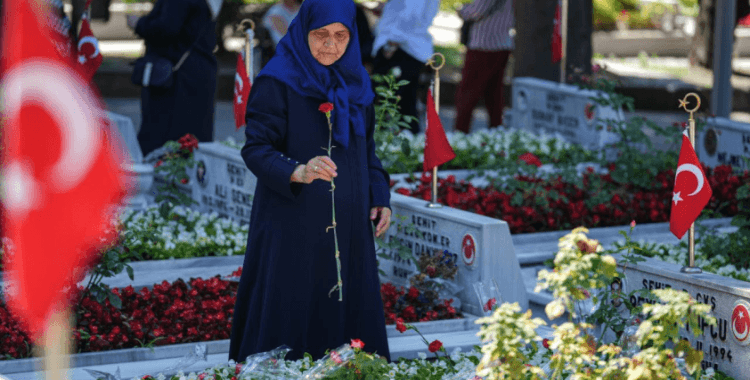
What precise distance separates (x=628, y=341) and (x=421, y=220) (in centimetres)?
214

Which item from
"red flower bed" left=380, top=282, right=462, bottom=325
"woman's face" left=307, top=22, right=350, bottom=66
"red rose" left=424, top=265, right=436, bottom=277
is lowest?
"red flower bed" left=380, top=282, right=462, bottom=325

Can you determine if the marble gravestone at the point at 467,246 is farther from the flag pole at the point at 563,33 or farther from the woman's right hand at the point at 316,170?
the flag pole at the point at 563,33

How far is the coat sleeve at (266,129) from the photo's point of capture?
4539 mm

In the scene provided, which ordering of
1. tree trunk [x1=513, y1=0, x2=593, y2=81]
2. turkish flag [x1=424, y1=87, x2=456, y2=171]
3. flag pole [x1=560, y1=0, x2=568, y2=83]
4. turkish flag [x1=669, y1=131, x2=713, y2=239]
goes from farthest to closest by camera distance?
tree trunk [x1=513, y1=0, x2=593, y2=81] < flag pole [x1=560, y1=0, x2=568, y2=83] < turkish flag [x1=424, y1=87, x2=456, y2=171] < turkish flag [x1=669, y1=131, x2=713, y2=239]

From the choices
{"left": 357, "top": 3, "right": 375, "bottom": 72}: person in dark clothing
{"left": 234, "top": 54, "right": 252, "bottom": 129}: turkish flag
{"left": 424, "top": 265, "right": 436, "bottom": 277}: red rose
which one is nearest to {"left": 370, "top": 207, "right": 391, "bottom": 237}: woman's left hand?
{"left": 424, "top": 265, "right": 436, "bottom": 277}: red rose

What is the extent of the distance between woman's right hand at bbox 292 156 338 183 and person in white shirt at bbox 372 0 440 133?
5.95m

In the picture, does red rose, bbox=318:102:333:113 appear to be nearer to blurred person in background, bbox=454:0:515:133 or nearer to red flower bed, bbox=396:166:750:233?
red flower bed, bbox=396:166:750:233

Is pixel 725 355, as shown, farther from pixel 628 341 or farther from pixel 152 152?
pixel 152 152

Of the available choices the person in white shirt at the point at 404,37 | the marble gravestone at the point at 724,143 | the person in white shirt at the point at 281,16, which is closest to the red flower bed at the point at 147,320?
the marble gravestone at the point at 724,143

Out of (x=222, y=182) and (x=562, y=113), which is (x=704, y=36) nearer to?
(x=562, y=113)

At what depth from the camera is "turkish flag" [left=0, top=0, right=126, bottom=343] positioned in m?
2.46

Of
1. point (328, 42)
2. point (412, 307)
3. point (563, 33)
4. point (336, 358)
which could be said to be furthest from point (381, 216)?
point (563, 33)

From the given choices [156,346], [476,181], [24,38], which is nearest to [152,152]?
[476,181]

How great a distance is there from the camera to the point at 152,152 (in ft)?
30.5
